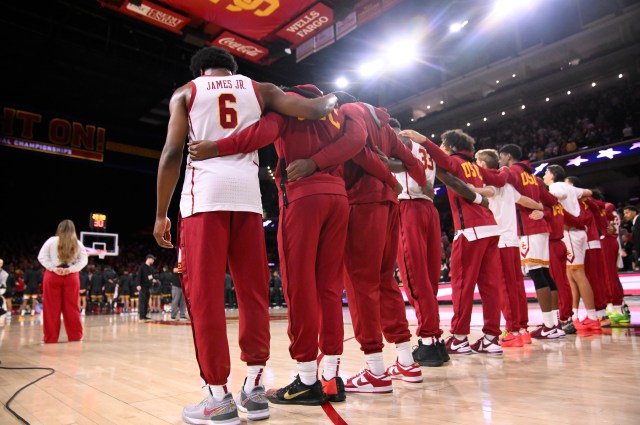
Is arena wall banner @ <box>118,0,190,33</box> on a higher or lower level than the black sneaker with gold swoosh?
higher

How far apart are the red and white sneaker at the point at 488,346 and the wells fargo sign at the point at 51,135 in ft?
60.7

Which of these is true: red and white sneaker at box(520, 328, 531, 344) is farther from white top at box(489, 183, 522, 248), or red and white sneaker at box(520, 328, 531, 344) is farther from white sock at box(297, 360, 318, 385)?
white sock at box(297, 360, 318, 385)

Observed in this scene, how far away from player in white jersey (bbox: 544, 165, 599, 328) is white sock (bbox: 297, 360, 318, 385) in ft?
15.0

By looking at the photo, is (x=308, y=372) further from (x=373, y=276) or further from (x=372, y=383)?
(x=373, y=276)

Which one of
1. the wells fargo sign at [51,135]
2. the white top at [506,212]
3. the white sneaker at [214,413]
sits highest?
the wells fargo sign at [51,135]

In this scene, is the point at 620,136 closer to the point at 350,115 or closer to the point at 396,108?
the point at 396,108

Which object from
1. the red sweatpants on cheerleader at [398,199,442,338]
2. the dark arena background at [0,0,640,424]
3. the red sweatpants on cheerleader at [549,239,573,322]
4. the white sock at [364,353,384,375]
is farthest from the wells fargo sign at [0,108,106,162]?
the white sock at [364,353,384,375]

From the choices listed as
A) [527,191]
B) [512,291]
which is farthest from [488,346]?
[527,191]

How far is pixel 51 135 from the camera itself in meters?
17.7

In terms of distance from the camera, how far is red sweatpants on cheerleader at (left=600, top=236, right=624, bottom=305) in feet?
19.9

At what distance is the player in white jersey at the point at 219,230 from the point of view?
1.98 m

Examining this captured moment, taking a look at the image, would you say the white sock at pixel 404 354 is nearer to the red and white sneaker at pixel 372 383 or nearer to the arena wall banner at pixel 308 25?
the red and white sneaker at pixel 372 383

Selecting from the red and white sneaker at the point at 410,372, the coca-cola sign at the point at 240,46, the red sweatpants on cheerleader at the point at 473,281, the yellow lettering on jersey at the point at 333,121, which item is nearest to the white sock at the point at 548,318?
the red sweatpants on cheerleader at the point at 473,281

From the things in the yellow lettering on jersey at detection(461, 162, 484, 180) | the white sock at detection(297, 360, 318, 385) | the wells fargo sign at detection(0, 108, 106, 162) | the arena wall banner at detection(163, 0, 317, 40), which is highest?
the wells fargo sign at detection(0, 108, 106, 162)
